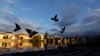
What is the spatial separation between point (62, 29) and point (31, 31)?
2908 millimetres

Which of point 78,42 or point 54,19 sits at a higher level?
point 54,19

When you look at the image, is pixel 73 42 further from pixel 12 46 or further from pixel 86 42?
pixel 12 46

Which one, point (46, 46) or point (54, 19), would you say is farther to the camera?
point (46, 46)

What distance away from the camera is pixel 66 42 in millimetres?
28938

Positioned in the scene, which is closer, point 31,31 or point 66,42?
point 31,31

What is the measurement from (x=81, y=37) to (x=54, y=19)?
1323 centimetres

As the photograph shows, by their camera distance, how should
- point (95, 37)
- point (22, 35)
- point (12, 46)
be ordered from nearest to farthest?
point (12, 46) → point (95, 37) → point (22, 35)

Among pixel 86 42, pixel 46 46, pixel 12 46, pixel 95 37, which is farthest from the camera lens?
pixel 95 37

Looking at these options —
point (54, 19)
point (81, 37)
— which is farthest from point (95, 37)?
point (54, 19)

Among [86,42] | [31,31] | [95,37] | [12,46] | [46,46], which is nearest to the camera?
[31,31]

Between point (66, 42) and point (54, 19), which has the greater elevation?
point (54, 19)

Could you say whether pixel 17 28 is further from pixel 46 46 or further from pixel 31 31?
pixel 46 46

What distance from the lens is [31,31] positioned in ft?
59.5

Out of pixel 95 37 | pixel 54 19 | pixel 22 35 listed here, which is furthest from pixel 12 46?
pixel 22 35
